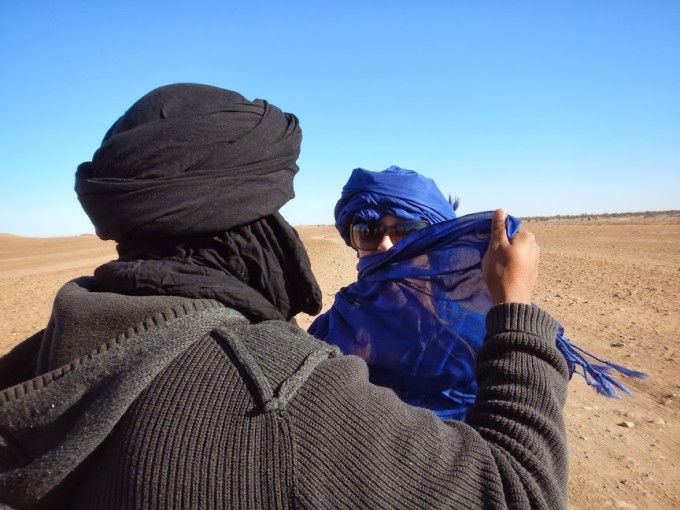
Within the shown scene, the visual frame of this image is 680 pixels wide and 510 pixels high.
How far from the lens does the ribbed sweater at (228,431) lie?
36.5 inches

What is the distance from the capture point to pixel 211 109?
1.27 m

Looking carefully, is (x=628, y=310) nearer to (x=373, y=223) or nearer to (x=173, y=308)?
(x=373, y=223)

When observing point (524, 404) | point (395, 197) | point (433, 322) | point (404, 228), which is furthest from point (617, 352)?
point (524, 404)

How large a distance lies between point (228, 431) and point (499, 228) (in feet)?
3.80

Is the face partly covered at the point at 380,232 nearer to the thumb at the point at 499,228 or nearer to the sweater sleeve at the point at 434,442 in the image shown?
the thumb at the point at 499,228

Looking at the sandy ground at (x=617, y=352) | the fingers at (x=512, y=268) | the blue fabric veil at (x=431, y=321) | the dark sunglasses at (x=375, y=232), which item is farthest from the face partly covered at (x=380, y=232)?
Result: the sandy ground at (x=617, y=352)

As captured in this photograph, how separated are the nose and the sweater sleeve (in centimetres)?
180

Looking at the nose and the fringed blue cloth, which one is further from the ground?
the nose

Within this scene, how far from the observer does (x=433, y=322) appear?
2.25m

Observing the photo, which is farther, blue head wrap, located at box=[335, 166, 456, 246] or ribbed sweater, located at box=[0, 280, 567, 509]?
blue head wrap, located at box=[335, 166, 456, 246]

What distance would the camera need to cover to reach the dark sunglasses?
2.98 metres

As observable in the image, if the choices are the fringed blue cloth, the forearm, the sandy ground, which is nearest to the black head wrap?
the forearm

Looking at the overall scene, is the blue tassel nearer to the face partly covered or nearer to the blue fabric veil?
the blue fabric veil

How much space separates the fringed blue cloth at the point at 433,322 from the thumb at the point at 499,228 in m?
0.22
